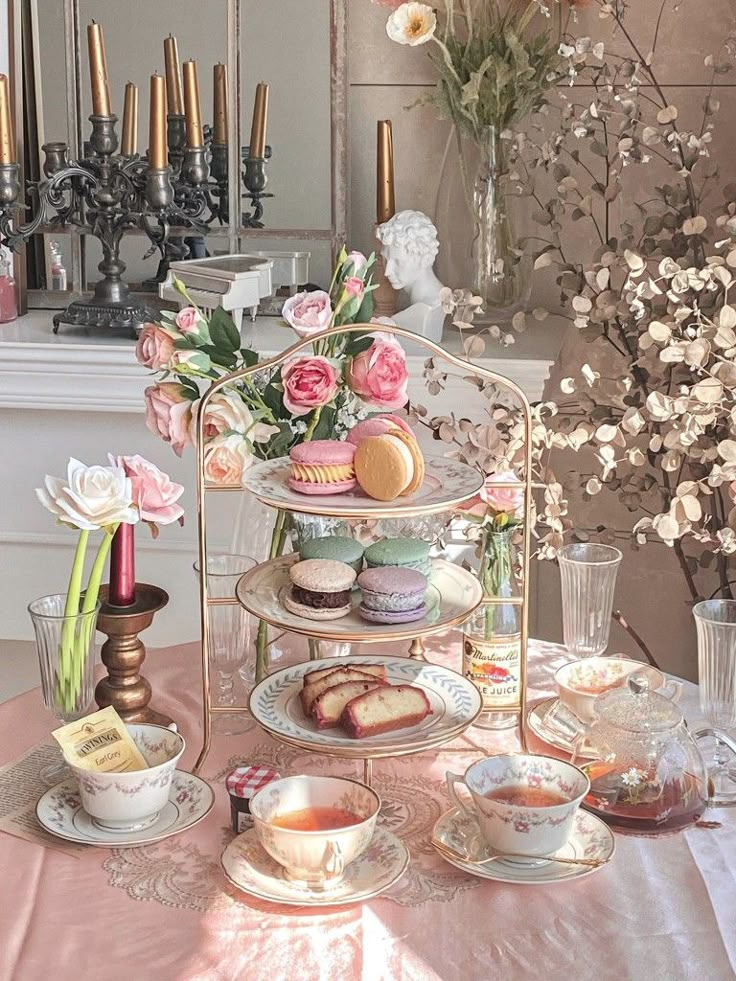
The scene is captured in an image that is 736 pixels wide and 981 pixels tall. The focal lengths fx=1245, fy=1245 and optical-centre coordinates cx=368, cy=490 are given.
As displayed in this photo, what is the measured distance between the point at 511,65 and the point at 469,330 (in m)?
0.46

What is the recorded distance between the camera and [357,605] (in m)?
1.30

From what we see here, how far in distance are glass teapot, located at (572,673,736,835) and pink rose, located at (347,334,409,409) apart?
0.40 meters

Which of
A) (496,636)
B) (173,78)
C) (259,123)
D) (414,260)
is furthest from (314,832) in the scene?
(173,78)

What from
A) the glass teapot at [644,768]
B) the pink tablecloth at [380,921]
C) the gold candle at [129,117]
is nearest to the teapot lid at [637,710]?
the glass teapot at [644,768]

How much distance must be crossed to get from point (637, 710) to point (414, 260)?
114 cm

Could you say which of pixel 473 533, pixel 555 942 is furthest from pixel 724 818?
pixel 473 533

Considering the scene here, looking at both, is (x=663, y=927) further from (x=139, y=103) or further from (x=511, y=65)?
(x=139, y=103)

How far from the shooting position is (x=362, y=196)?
94.8 inches

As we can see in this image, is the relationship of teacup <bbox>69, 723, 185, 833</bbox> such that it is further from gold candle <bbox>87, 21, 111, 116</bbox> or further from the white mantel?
gold candle <bbox>87, 21, 111, 116</bbox>

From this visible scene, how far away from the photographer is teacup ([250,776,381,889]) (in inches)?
43.4

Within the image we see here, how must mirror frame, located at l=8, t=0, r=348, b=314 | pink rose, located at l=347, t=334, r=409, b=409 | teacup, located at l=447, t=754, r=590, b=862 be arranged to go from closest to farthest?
teacup, located at l=447, t=754, r=590, b=862 → pink rose, located at l=347, t=334, r=409, b=409 → mirror frame, located at l=8, t=0, r=348, b=314

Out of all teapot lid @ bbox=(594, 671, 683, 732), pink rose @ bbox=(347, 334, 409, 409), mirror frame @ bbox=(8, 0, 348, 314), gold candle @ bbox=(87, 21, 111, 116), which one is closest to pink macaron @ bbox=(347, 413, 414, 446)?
pink rose @ bbox=(347, 334, 409, 409)

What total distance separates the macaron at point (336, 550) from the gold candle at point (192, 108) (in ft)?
4.03

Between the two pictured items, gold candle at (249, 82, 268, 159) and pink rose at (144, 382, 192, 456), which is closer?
pink rose at (144, 382, 192, 456)
